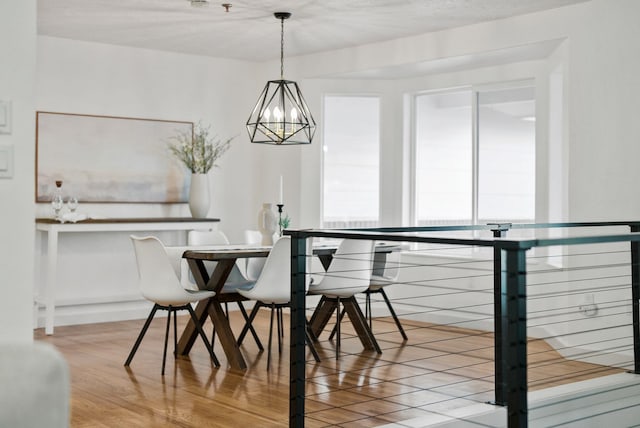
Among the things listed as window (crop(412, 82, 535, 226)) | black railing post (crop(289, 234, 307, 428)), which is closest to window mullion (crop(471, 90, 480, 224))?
window (crop(412, 82, 535, 226))

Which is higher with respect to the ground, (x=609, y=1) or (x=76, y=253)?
(x=609, y=1)

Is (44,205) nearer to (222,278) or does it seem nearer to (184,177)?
(184,177)

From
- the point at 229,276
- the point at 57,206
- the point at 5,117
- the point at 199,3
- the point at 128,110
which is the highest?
the point at 199,3

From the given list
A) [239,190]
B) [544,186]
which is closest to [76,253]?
[239,190]

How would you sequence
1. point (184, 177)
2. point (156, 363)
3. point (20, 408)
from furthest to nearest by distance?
point (184, 177) < point (156, 363) < point (20, 408)

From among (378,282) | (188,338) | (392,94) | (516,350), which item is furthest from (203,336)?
(392,94)

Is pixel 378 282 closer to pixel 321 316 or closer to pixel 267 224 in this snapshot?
pixel 321 316

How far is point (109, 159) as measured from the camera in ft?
23.2

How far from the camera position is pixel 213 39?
686cm

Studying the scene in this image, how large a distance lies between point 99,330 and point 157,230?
103 centimetres

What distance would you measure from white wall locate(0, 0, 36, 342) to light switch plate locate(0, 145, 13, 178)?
0.01 m

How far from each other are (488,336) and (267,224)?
1.99 m

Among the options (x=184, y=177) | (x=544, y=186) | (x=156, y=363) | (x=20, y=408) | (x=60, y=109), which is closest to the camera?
(x=20, y=408)

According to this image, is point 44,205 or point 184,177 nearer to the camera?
point 44,205
